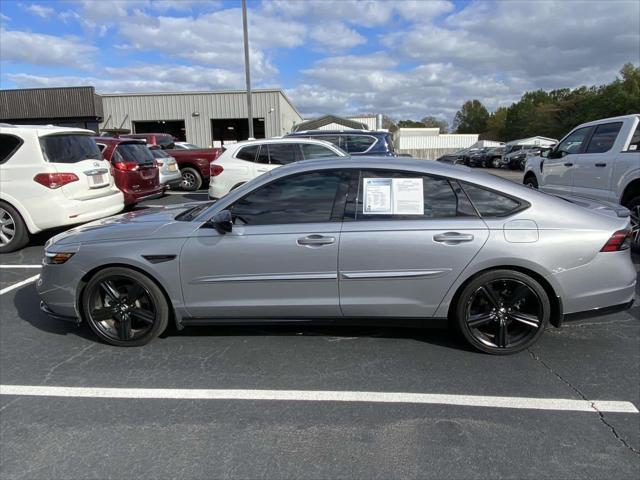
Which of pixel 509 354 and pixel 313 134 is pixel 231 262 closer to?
pixel 509 354

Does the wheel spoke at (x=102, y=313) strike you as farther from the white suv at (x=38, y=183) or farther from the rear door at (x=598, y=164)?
the rear door at (x=598, y=164)

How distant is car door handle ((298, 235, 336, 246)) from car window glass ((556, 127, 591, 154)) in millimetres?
5945

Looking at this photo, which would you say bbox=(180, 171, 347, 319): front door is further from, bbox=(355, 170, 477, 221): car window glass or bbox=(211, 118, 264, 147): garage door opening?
bbox=(211, 118, 264, 147): garage door opening

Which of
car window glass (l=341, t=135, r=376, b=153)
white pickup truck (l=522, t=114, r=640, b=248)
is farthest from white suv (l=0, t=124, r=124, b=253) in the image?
white pickup truck (l=522, t=114, r=640, b=248)

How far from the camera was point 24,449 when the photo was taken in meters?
2.57

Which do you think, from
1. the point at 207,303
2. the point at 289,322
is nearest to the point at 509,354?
the point at 289,322

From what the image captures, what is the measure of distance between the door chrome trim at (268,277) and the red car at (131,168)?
619cm

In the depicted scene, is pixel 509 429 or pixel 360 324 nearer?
pixel 509 429

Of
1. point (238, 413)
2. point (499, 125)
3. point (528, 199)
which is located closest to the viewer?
point (238, 413)

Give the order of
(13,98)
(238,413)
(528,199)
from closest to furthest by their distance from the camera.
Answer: (238,413) → (528,199) → (13,98)

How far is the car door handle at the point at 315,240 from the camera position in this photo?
3398 millimetres

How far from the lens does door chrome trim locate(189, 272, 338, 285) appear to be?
11.3 ft

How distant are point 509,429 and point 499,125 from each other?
431ft

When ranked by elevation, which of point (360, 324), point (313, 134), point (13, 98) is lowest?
point (360, 324)
